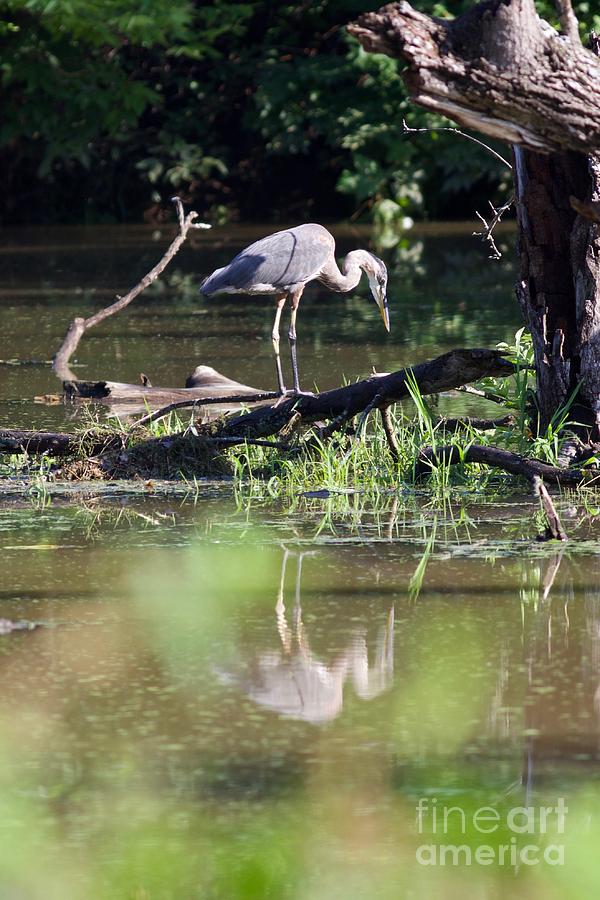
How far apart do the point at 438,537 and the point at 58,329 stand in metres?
6.16

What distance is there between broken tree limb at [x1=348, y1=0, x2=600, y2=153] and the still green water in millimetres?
1215

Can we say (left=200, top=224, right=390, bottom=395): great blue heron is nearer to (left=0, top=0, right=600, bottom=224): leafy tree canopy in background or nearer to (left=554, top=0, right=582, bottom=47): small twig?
(left=554, top=0, right=582, bottom=47): small twig

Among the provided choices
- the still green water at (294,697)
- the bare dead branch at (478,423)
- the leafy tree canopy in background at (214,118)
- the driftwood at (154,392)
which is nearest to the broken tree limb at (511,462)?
the still green water at (294,697)

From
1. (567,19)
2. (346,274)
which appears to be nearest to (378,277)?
(346,274)

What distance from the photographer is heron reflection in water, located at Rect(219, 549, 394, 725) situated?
3139mm

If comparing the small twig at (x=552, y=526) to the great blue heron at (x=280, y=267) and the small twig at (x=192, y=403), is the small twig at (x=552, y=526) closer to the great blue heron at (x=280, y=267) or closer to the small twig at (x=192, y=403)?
the small twig at (x=192, y=403)

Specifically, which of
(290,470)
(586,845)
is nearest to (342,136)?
(290,470)

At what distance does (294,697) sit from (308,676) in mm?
137

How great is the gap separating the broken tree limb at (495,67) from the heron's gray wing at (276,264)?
2.94 m

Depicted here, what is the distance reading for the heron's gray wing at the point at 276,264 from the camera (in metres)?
6.42

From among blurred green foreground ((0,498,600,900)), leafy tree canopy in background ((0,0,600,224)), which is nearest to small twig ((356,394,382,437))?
blurred green foreground ((0,498,600,900))

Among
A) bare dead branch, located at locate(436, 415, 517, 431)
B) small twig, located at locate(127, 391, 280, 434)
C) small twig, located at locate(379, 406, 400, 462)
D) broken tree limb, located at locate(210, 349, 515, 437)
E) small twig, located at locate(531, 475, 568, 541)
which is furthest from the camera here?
bare dead branch, located at locate(436, 415, 517, 431)

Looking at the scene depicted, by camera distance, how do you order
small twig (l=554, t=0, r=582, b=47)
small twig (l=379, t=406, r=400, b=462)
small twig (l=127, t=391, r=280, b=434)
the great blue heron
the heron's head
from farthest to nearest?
1. the heron's head
2. the great blue heron
3. small twig (l=127, t=391, r=280, b=434)
4. small twig (l=379, t=406, r=400, b=462)
5. small twig (l=554, t=0, r=582, b=47)

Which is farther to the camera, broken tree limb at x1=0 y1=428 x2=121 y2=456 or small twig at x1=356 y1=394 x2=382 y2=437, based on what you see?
broken tree limb at x1=0 y1=428 x2=121 y2=456
